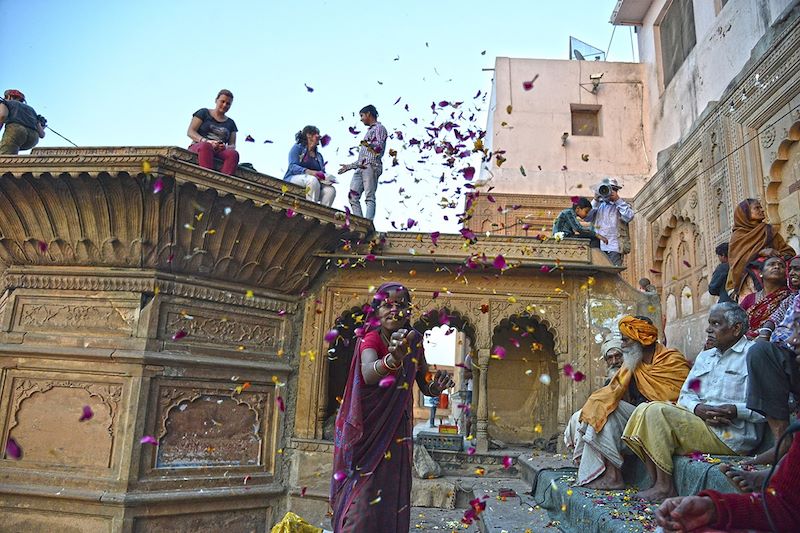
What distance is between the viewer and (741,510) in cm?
191

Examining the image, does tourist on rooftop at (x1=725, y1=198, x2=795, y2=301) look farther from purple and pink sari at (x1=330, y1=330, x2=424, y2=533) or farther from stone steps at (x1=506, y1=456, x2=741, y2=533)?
purple and pink sari at (x1=330, y1=330, x2=424, y2=533)

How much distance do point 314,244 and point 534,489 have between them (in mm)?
3688

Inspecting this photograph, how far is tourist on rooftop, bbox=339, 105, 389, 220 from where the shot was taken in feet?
24.3

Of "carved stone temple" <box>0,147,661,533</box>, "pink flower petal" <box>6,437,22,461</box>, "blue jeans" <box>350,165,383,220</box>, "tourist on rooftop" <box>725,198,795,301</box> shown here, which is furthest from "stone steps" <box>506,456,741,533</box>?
"pink flower petal" <box>6,437,22,461</box>

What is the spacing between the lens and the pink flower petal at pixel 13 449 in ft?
19.0

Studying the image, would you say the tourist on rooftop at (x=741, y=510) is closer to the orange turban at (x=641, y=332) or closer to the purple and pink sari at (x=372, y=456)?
the purple and pink sari at (x=372, y=456)

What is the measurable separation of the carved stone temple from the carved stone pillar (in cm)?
3

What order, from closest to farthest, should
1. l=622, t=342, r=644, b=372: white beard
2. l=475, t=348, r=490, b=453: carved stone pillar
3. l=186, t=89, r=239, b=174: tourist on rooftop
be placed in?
l=622, t=342, r=644, b=372: white beard, l=186, t=89, r=239, b=174: tourist on rooftop, l=475, t=348, r=490, b=453: carved stone pillar

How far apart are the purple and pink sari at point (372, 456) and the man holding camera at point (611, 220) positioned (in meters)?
5.09

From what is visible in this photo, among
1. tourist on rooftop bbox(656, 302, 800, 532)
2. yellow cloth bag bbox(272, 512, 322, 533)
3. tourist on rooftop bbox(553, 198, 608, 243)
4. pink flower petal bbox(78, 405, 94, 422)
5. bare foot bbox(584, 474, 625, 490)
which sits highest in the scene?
tourist on rooftop bbox(553, 198, 608, 243)

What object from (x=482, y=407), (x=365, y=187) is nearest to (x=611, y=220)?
(x=482, y=407)

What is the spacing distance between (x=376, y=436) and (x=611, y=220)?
583 cm

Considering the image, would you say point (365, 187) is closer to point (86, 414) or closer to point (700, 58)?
point (86, 414)

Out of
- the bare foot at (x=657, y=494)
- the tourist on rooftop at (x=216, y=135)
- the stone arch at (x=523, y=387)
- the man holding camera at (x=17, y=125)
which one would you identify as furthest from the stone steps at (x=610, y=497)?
the man holding camera at (x=17, y=125)
